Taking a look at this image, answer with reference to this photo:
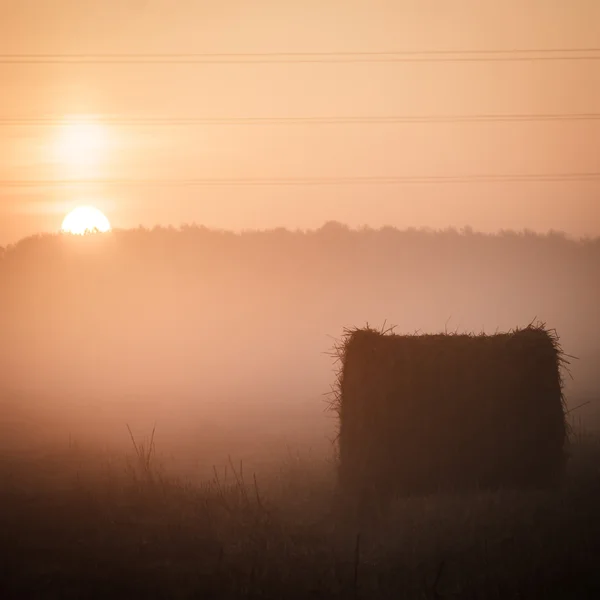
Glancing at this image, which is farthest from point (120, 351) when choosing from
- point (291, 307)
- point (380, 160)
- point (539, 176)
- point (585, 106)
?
point (585, 106)

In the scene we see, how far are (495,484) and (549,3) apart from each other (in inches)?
84.7

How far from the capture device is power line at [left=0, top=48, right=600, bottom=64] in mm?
3291

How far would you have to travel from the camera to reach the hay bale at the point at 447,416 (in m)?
3.03

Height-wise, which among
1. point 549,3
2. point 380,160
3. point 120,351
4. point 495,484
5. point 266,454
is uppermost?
point 549,3

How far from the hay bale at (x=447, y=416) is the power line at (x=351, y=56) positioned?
4.12 ft

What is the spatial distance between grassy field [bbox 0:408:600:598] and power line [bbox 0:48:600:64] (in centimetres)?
169

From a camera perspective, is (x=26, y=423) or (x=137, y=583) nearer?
(x=137, y=583)

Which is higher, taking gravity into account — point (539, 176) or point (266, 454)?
point (539, 176)

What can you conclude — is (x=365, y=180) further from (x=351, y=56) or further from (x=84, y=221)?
(x=84, y=221)

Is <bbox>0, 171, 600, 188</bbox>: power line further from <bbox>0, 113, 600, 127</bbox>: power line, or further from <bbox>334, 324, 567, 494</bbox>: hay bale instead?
<bbox>334, 324, 567, 494</bbox>: hay bale

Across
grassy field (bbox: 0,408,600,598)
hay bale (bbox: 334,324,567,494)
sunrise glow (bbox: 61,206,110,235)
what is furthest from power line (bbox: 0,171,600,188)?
grassy field (bbox: 0,408,600,598)

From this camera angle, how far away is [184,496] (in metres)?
3.13

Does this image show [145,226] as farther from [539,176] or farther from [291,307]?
[539,176]

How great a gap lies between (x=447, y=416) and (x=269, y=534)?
0.88 m
